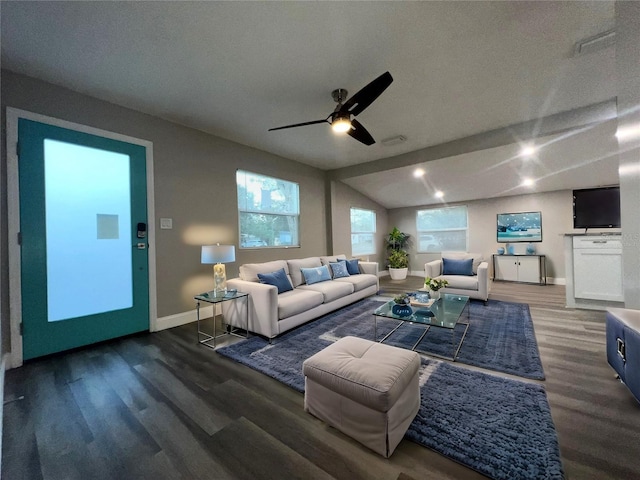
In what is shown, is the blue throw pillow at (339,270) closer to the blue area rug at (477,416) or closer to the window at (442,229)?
the blue area rug at (477,416)

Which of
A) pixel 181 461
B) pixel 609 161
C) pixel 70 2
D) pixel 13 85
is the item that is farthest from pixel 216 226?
pixel 609 161

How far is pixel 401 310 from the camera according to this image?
8.56 ft

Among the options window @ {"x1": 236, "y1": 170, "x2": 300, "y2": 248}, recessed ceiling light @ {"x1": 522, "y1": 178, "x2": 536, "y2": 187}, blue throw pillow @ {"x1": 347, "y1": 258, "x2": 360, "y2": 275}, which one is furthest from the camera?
recessed ceiling light @ {"x1": 522, "y1": 178, "x2": 536, "y2": 187}

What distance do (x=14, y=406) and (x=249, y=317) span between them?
5.79 ft

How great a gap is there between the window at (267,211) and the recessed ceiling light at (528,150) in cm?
393

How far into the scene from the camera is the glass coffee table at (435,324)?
7.64ft

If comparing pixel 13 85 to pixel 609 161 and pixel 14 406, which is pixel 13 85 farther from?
pixel 609 161

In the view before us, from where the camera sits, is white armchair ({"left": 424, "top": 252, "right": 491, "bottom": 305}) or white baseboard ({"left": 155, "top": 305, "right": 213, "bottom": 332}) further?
white armchair ({"left": 424, "top": 252, "right": 491, "bottom": 305})

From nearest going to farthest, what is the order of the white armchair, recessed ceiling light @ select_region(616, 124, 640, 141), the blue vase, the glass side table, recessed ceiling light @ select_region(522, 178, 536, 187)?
recessed ceiling light @ select_region(616, 124, 640, 141), the blue vase, the glass side table, the white armchair, recessed ceiling light @ select_region(522, 178, 536, 187)

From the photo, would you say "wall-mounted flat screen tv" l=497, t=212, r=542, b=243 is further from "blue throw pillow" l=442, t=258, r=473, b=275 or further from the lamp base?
the lamp base

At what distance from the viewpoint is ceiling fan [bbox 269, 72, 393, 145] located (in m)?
2.00

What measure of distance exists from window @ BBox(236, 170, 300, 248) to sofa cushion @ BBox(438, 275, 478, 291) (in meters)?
2.89

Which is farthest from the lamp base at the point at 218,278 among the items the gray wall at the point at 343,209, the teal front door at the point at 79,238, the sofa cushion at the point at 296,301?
the gray wall at the point at 343,209

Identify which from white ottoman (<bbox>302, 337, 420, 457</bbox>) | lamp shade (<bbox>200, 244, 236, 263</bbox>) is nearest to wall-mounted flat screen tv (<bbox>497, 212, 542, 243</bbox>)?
white ottoman (<bbox>302, 337, 420, 457</bbox>)
